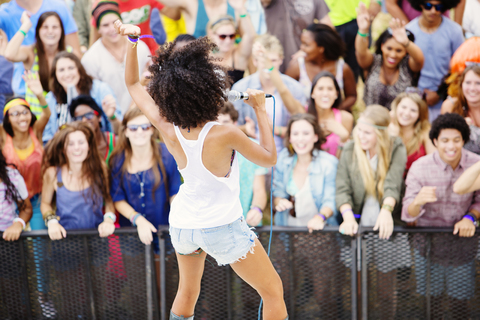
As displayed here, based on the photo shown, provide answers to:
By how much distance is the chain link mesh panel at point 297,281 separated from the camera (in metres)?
2.84

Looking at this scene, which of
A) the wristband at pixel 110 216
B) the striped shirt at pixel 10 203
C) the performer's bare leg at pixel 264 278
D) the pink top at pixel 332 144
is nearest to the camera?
the performer's bare leg at pixel 264 278

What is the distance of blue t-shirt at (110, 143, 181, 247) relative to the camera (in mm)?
3104

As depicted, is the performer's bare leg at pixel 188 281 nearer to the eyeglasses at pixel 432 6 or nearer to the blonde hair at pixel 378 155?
the blonde hair at pixel 378 155

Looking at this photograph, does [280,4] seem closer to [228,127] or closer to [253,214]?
[253,214]

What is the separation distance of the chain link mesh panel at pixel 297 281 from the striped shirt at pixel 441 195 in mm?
524

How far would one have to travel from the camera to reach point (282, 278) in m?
2.88

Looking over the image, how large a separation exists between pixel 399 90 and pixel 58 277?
292cm

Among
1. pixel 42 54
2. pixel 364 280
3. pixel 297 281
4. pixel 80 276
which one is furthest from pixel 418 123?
pixel 42 54

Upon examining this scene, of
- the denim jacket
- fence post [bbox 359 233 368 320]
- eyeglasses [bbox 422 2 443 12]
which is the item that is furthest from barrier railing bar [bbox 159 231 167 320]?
eyeglasses [bbox 422 2 443 12]

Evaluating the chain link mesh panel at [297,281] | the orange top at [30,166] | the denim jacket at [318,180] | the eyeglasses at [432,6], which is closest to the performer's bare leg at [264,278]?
the chain link mesh panel at [297,281]

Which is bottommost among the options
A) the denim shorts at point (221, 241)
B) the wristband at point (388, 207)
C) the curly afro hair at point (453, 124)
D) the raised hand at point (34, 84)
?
the wristband at point (388, 207)

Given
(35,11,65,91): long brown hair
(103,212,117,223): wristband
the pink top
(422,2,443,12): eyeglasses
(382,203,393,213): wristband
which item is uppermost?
(422,2,443,12): eyeglasses

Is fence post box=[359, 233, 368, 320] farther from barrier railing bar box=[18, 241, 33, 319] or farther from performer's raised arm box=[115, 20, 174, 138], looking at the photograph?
barrier railing bar box=[18, 241, 33, 319]

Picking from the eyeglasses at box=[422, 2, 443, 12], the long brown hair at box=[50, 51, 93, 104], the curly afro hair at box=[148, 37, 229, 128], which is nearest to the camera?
the curly afro hair at box=[148, 37, 229, 128]
